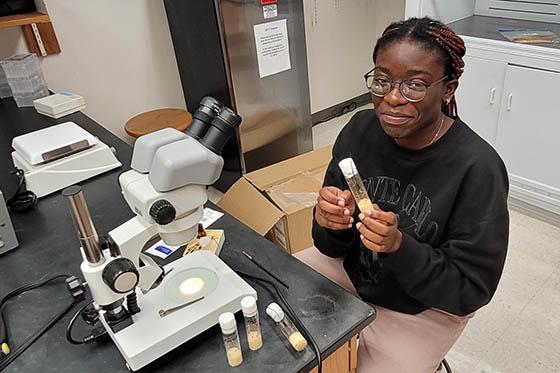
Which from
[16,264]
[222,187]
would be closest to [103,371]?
[16,264]

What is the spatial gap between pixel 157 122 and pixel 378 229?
1942 millimetres

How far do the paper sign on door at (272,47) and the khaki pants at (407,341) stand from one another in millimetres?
1801

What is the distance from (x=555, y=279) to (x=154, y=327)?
6.26ft

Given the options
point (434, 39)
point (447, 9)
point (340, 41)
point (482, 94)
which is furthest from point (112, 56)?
point (434, 39)

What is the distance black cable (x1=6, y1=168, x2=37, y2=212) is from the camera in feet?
4.72

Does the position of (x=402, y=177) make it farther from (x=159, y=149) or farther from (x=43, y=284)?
(x=43, y=284)

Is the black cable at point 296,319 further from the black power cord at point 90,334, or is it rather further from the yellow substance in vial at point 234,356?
the black power cord at point 90,334

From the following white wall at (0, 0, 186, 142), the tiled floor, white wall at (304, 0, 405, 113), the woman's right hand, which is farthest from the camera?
white wall at (304, 0, 405, 113)

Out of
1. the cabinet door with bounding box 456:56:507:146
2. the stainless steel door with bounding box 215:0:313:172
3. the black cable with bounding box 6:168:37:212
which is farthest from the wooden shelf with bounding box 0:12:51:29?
the cabinet door with bounding box 456:56:507:146

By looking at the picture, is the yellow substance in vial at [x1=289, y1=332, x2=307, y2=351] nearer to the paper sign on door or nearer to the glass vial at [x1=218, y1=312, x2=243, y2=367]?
the glass vial at [x1=218, y1=312, x2=243, y2=367]

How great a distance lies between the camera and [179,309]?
3.07 ft

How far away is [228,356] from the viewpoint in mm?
881

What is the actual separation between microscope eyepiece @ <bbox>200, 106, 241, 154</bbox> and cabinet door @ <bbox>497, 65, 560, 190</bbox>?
1.90 m

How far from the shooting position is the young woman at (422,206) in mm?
1058
